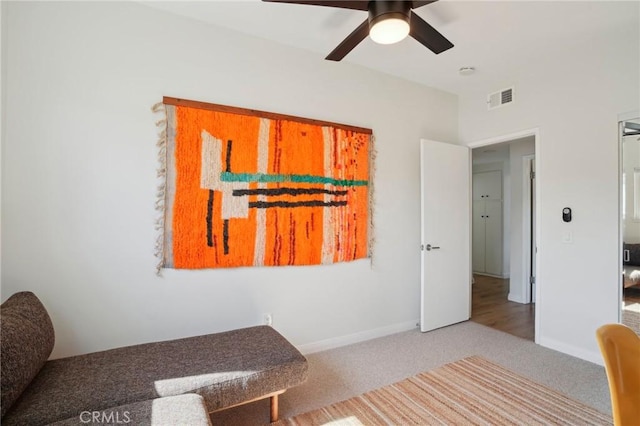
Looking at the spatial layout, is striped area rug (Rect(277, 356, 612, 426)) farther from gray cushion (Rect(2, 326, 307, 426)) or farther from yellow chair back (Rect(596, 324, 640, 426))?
yellow chair back (Rect(596, 324, 640, 426))

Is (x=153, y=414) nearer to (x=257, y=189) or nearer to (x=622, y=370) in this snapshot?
(x=257, y=189)

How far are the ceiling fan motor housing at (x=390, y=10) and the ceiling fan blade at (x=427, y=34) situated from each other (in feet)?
0.36

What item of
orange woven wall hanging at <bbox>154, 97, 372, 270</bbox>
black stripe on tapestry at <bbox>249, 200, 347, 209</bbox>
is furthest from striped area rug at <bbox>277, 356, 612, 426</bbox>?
black stripe on tapestry at <bbox>249, 200, 347, 209</bbox>

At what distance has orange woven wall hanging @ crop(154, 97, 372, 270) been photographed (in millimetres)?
2254

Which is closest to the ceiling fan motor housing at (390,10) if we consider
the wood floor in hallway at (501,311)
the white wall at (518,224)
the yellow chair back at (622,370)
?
the yellow chair back at (622,370)

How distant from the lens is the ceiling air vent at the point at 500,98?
3230 millimetres

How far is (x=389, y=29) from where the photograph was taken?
1.70 m

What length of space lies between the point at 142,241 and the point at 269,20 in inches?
74.5

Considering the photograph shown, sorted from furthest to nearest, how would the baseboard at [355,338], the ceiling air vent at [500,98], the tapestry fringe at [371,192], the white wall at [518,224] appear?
1. the white wall at [518,224]
2. the ceiling air vent at [500,98]
3. the tapestry fringe at [371,192]
4. the baseboard at [355,338]

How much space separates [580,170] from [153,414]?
3.51 metres

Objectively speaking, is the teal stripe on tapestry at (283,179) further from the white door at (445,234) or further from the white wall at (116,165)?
the white door at (445,234)

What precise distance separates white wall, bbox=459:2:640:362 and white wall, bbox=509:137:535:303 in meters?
1.44

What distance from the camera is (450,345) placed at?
116 inches

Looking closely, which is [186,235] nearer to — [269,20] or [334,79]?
[269,20]
